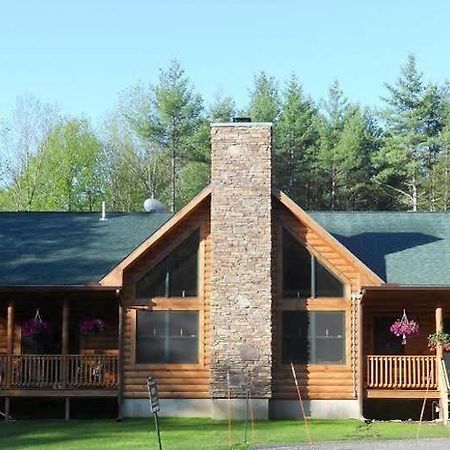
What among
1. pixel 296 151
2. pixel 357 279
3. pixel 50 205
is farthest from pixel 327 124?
pixel 357 279

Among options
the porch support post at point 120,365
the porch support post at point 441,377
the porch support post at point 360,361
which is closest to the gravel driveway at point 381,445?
the porch support post at point 441,377

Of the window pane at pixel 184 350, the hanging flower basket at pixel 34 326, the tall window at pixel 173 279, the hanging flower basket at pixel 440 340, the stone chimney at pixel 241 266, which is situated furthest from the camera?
the hanging flower basket at pixel 34 326

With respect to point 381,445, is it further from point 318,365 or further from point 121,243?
point 121,243

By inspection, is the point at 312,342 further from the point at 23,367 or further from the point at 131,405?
the point at 23,367

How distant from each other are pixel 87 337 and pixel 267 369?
4.87 meters

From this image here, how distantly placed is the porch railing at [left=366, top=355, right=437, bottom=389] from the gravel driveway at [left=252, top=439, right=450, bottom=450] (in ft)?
13.4

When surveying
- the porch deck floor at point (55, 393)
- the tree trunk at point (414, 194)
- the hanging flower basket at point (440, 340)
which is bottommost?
the porch deck floor at point (55, 393)

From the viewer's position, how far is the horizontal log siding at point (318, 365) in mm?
21094

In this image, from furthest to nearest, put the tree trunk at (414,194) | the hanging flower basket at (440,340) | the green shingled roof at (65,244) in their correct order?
the tree trunk at (414,194), the green shingled roof at (65,244), the hanging flower basket at (440,340)

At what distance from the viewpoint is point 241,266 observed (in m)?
21.0

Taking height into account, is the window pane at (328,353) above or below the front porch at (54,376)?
above

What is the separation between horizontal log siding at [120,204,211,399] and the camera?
2120cm

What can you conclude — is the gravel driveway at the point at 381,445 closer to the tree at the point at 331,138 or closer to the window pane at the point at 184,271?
the window pane at the point at 184,271

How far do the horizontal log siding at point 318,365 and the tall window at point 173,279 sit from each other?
1941mm
